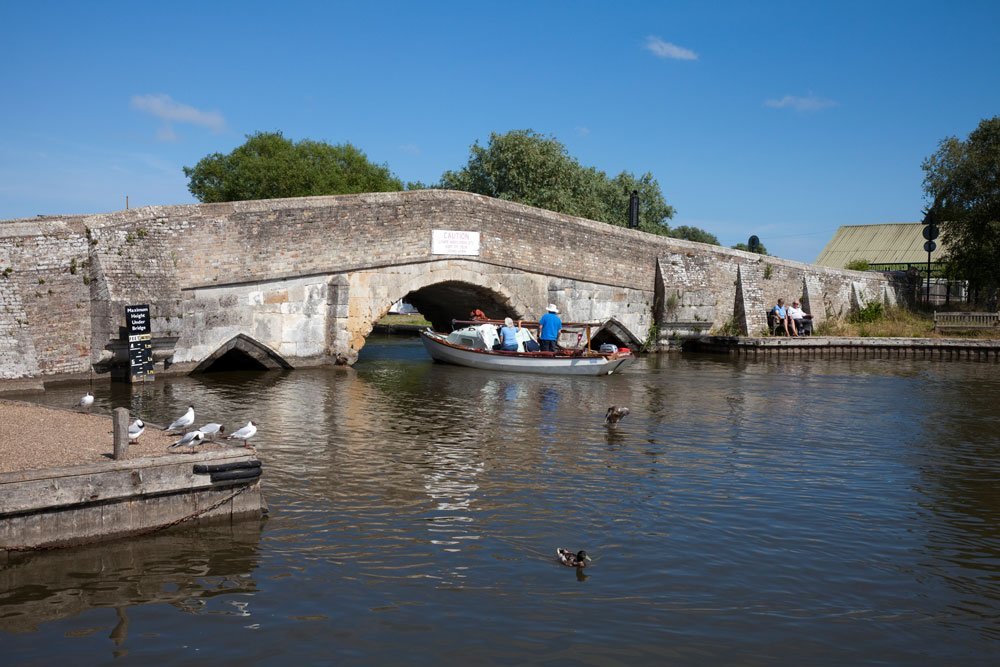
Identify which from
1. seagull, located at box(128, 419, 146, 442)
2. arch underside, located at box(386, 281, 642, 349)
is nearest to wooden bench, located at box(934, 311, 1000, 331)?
arch underside, located at box(386, 281, 642, 349)

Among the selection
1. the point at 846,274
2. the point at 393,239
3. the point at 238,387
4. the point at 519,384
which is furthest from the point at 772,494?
the point at 846,274

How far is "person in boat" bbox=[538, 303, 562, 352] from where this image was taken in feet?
65.1

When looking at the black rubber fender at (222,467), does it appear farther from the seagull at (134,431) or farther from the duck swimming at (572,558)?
the duck swimming at (572,558)

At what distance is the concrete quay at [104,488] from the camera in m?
6.58

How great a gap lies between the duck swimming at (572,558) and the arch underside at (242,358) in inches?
488

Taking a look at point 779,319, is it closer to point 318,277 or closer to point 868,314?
point 868,314

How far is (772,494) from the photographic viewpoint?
9.06 metres

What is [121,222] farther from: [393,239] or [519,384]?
[519,384]

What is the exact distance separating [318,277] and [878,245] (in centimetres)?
3785

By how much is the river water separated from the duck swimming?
0.18ft

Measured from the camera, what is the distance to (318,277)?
1856cm

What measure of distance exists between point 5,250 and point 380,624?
12013 millimetres

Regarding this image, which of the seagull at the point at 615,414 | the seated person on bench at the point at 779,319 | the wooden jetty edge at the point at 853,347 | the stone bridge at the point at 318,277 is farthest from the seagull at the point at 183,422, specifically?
the seated person on bench at the point at 779,319

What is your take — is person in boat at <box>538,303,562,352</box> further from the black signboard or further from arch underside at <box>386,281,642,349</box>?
the black signboard
